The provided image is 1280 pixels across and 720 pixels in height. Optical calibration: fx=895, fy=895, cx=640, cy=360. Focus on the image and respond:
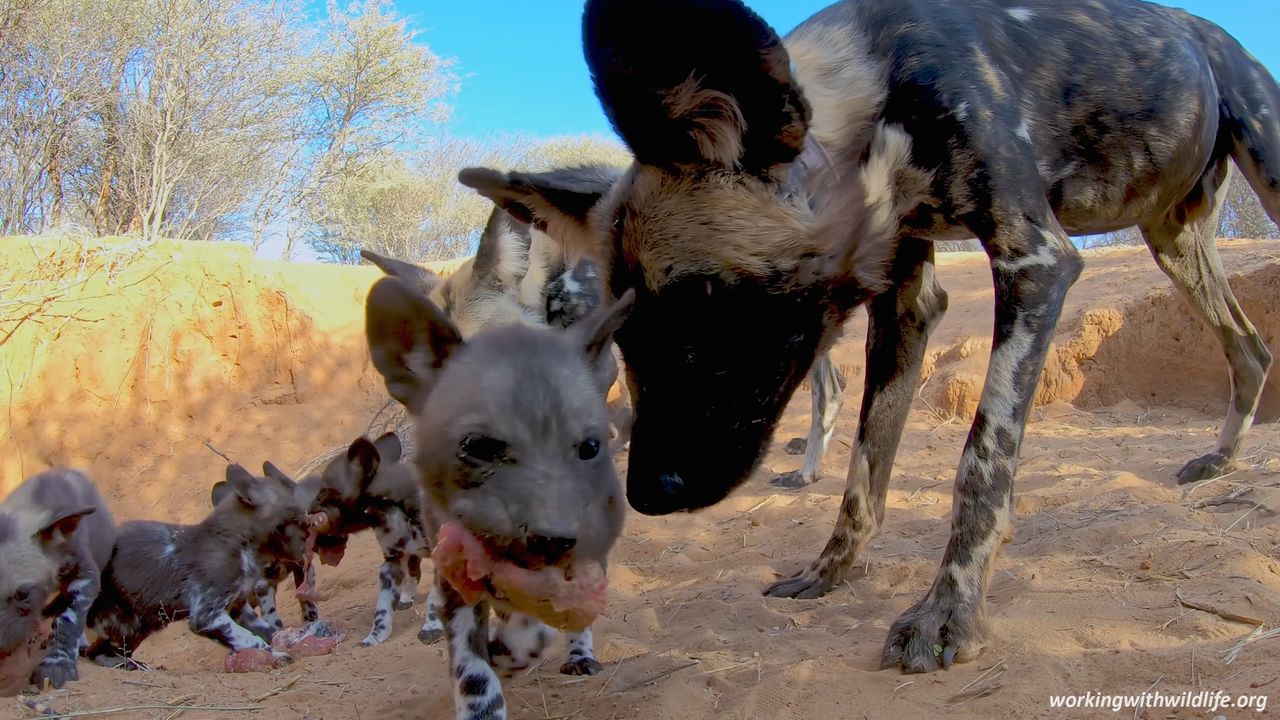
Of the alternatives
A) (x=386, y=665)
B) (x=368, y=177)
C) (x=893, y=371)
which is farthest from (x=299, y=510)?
(x=368, y=177)

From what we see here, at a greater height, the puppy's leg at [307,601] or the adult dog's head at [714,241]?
the adult dog's head at [714,241]

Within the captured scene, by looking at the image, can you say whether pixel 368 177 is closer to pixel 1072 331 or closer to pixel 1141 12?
pixel 1072 331

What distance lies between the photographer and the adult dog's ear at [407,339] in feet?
7.18

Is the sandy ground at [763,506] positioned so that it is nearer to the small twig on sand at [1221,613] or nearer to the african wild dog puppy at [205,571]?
the small twig on sand at [1221,613]

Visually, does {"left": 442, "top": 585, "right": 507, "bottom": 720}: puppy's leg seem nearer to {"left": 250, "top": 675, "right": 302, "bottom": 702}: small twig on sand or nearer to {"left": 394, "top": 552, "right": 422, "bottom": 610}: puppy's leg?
{"left": 250, "top": 675, "right": 302, "bottom": 702}: small twig on sand

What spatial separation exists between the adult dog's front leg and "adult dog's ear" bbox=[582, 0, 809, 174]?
2.60 feet

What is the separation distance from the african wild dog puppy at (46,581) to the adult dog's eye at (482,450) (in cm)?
251

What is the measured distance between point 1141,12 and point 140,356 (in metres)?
9.94

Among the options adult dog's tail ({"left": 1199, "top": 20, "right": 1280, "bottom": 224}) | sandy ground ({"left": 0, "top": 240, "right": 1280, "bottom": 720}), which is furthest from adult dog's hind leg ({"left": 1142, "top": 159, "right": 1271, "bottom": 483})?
adult dog's tail ({"left": 1199, "top": 20, "right": 1280, "bottom": 224})

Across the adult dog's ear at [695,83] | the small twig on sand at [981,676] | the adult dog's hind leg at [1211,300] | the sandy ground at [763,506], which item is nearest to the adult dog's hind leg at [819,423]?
the sandy ground at [763,506]

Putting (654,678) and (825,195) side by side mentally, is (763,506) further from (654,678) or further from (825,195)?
(825,195)

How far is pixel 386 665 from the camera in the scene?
3203 mm

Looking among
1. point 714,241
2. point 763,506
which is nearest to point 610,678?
point 714,241

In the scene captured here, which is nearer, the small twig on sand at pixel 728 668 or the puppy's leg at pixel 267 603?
the small twig on sand at pixel 728 668
